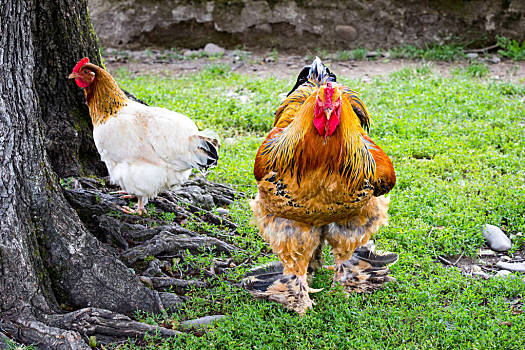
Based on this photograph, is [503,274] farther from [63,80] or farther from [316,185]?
[63,80]

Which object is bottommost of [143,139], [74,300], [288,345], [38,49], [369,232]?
[288,345]

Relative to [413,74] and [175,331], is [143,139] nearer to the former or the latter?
[175,331]

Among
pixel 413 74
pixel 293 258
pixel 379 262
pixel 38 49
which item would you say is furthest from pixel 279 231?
pixel 413 74

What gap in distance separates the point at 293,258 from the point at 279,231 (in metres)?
0.23

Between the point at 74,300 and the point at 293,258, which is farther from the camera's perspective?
the point at 293,258

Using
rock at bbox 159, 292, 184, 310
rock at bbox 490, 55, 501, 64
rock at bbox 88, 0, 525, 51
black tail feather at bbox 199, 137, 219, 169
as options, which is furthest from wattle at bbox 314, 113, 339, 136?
rock at bbox 88, 0, 525, 51

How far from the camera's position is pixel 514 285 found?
413 cm

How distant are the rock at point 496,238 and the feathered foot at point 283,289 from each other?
5.89ft

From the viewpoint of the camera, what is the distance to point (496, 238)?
4.83m

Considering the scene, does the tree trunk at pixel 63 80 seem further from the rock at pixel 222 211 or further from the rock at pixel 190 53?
the rock at pixel 190 53

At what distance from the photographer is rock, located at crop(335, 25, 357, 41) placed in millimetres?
10453

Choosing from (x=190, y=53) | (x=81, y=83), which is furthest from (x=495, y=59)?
(x=81, y=83)

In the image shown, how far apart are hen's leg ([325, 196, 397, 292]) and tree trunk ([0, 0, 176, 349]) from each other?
1.42 metres

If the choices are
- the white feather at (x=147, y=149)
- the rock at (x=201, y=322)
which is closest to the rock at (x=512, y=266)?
the rock at (x=201, y=322)
